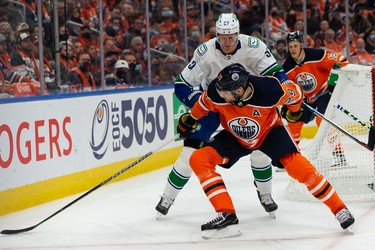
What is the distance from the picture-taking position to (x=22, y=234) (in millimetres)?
4707

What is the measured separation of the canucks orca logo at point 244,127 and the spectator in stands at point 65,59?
2.26 m

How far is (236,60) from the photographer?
4.84 metres

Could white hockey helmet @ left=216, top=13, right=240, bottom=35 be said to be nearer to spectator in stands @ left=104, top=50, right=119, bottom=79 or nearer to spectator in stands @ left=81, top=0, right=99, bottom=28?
spectator in stands @ left=81, top=0, right=99, bottom=28

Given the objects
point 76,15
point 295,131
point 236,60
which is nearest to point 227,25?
point 236,60

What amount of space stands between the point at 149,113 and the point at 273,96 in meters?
3.03

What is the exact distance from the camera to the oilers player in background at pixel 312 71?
6609mm

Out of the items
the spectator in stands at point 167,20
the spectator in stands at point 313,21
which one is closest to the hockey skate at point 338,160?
the spectator in stands at point 167,20

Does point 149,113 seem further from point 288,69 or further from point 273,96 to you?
point 273,96

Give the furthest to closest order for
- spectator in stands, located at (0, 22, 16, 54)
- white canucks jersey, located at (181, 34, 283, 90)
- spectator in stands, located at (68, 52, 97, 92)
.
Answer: spectator in stands, located at (68, 52, 97, 92) < spectator in stands, located at (0, 22, 16, 54) < white canucks jersey, located at (181, 34, 283, 90)

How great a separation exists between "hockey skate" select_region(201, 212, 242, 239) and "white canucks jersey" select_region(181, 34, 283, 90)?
944 mm

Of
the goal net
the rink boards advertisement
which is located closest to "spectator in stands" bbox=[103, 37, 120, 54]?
the rink boards advertisement

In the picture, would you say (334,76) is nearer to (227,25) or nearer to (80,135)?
(80,135)

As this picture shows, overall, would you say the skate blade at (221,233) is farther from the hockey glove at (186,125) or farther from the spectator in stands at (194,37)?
the spectator in stands at (194,37)

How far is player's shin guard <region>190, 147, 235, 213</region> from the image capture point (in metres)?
4.34
